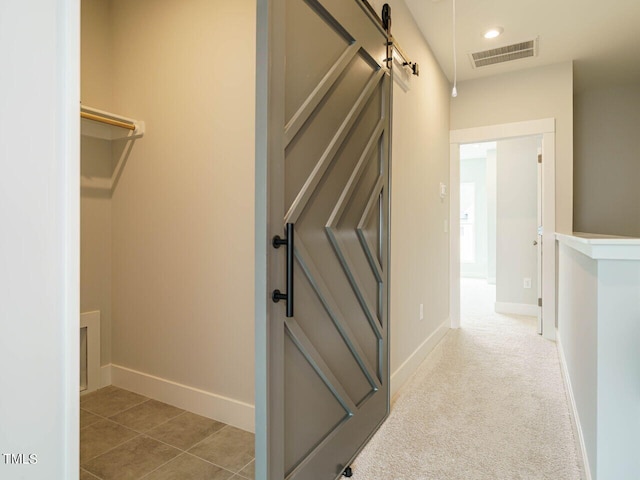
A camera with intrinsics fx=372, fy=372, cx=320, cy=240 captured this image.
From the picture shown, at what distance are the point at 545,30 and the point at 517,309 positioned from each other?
3349 millimetres

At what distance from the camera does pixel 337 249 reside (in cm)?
161

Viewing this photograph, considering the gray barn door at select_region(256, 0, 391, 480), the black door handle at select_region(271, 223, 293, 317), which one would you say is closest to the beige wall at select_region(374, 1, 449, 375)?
the gray barn door at select_region(256, 0, 391, 480)

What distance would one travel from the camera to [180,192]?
2.24m

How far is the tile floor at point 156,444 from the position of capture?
1675mm

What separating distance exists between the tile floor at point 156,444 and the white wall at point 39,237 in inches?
45.5

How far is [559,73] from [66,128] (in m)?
4.41

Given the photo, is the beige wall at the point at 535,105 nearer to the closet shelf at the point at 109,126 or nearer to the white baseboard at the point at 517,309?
the white baseboard at the point at 517,309

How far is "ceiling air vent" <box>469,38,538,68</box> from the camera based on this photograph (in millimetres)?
3362

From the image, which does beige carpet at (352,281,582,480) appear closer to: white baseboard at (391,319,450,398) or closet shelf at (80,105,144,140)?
white baseboard at (391,319,450,398)

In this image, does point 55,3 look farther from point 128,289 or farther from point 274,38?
point 128,289

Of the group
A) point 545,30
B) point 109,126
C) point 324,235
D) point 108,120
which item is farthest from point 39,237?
point 545,30

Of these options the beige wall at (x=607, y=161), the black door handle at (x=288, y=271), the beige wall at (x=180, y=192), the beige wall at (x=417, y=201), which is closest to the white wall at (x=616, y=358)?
the black door handle at (x=288, y=271)

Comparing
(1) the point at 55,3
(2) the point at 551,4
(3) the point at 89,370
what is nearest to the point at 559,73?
(2) the point at 551,4

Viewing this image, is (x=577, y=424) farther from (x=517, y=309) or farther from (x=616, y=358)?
(x=517, y=309)
